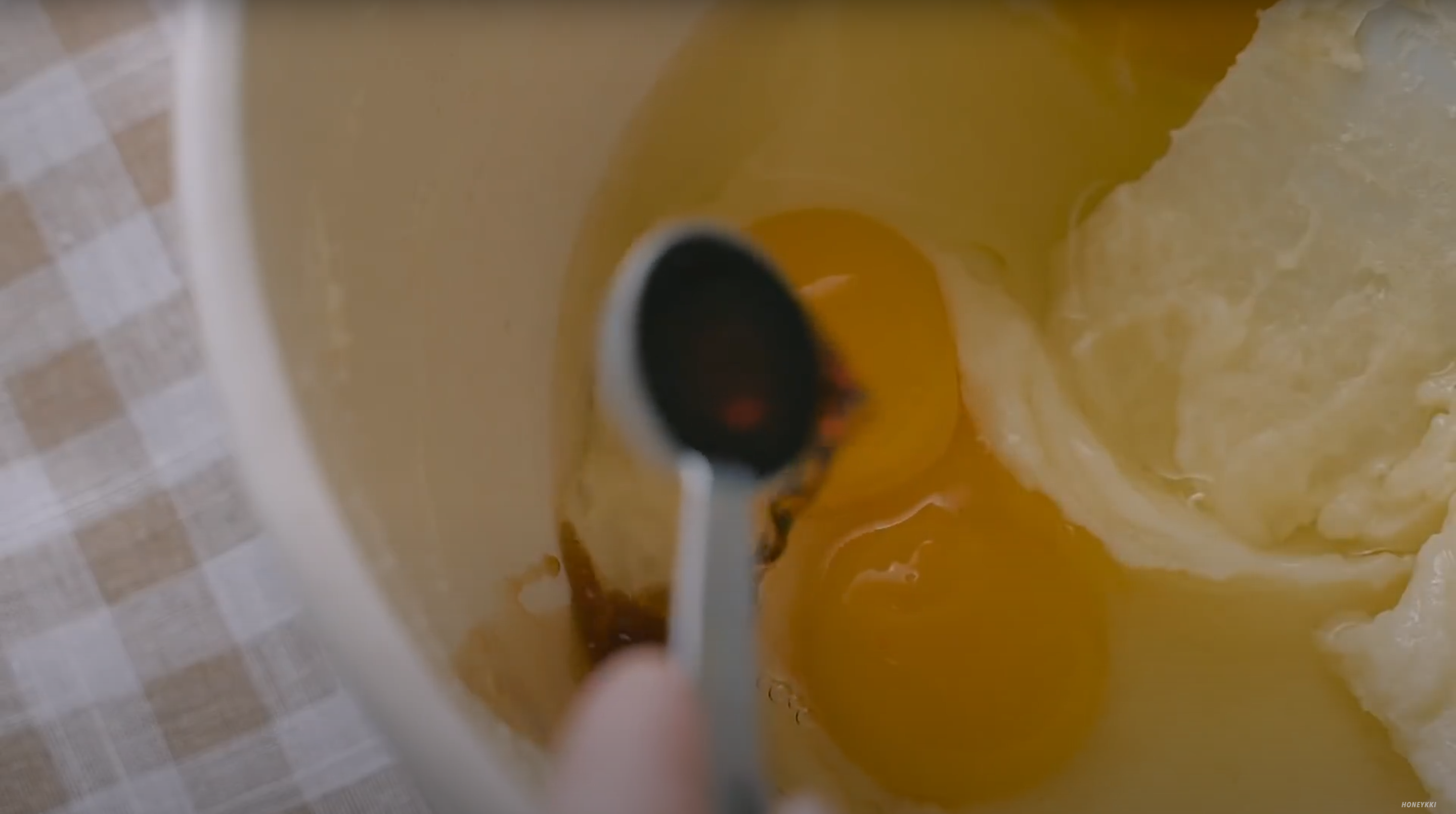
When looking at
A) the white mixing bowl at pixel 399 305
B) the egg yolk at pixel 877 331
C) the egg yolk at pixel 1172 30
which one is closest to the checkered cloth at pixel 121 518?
the white mixing bowl at pixel 399 305

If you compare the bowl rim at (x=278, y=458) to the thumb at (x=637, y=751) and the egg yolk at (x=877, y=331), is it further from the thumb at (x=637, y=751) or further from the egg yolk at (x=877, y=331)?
the egg yolk at (x=877, y=331)

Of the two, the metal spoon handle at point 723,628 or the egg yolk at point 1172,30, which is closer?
the metal spoon handle at point 723,628

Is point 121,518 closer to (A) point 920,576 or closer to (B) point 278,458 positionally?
(B) point 278,458

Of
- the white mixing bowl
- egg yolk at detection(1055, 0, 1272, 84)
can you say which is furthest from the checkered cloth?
egg yolk at detection(1055, 0, 1272, 84)

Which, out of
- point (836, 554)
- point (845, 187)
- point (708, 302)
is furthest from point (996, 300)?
point (708, 302)

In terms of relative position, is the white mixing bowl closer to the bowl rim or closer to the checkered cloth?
the bowl rim

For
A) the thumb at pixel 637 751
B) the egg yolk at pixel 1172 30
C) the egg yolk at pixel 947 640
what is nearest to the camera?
the thumb at pixel 637 751

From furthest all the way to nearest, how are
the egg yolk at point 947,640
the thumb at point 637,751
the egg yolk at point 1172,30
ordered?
the egg yolk at point 1172,30 < the egg yolk at point 947,640 < the thumb at point 637,751

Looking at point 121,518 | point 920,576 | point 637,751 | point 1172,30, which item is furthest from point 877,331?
point 121,518
